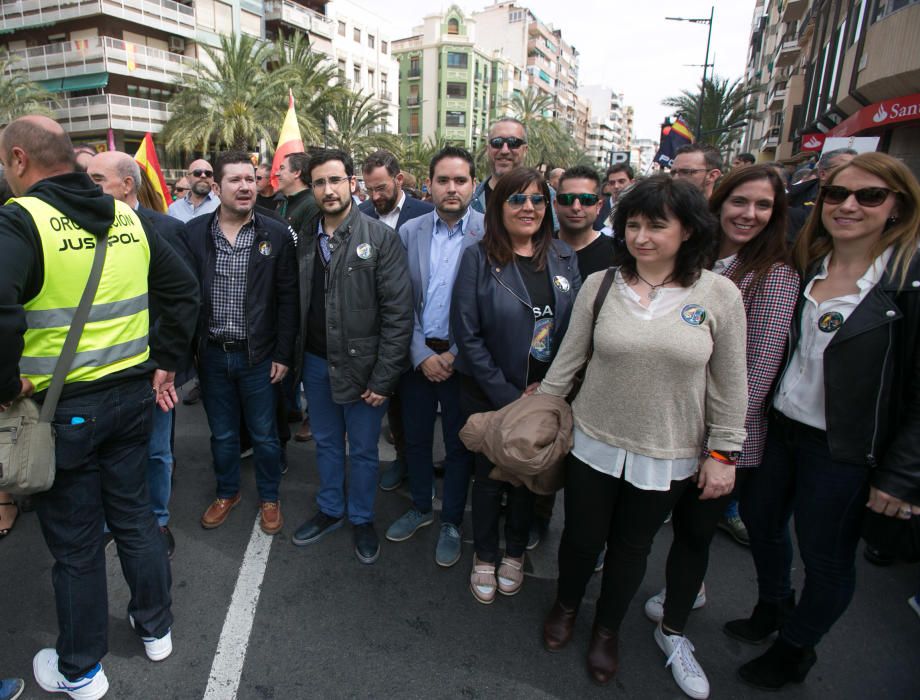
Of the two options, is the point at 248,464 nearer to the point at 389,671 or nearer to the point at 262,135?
the point at 389,671

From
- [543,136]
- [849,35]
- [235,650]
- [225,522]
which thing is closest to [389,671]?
[235,650]

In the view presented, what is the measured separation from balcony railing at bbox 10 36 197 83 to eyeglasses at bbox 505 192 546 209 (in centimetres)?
3353

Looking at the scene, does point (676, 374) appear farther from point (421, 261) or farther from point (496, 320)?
point (421, 261)

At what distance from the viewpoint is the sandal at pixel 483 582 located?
9.43 ft

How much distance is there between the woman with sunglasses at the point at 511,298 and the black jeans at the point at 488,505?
0.04ft

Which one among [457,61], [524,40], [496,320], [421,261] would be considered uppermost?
[524,40]

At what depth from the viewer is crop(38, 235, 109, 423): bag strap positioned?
6.43 feet

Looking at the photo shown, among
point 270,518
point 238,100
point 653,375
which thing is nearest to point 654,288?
point 653,375

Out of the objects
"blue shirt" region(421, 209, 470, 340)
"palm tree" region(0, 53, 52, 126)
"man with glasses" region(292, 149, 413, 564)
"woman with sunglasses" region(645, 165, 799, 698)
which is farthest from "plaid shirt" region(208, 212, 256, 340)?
"palm tree" region(0, 53, 52, 126)

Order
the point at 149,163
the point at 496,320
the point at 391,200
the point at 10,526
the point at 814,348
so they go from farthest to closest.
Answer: the point at 149,163, the point at 391,200, the point at 10,526, the point at 496,320, the point at 814,348

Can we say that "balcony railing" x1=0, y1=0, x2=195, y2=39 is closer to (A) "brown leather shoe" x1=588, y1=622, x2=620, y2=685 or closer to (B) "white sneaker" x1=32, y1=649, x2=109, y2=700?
(B) "white sneaker" x1=32, y1=649, x2=109, y2=700

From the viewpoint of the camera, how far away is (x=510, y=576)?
2959 mm

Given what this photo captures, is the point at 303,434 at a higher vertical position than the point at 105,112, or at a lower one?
lower

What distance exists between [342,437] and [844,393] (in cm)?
264
